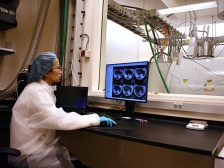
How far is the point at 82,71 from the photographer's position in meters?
2.53

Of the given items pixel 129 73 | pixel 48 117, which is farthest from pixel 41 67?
pixel 129 73

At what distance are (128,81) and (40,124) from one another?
0.85 m

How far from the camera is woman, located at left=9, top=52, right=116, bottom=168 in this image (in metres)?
→ 1.36

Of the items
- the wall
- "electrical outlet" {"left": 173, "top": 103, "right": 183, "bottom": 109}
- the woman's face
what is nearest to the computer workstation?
"electrical outlet" {"left": 173, "top": 103, "right": 183, "bottom": 109}

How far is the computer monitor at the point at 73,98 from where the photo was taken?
205 cm

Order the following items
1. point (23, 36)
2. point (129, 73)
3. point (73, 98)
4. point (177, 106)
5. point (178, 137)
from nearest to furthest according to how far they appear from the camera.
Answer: point (178, 137) → point (177, 106) → point (129, 73) → point (73, 98) → point (23, 36)

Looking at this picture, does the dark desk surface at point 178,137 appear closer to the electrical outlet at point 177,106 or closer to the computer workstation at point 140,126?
the computer workstation at point 140,126

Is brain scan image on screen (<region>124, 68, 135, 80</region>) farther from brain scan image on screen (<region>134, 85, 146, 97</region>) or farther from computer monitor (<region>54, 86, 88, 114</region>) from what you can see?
computer monitor (<region>54, 86, 88, 114</region>)

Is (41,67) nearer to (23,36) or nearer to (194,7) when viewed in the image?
(23,36)

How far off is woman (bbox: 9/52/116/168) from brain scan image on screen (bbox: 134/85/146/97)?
1.31 ft

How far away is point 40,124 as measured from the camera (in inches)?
54.1

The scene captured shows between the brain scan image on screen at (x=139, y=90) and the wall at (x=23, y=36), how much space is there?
145 cm

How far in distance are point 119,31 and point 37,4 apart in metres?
1.68

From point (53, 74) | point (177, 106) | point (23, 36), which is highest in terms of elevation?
point (23, 36)
